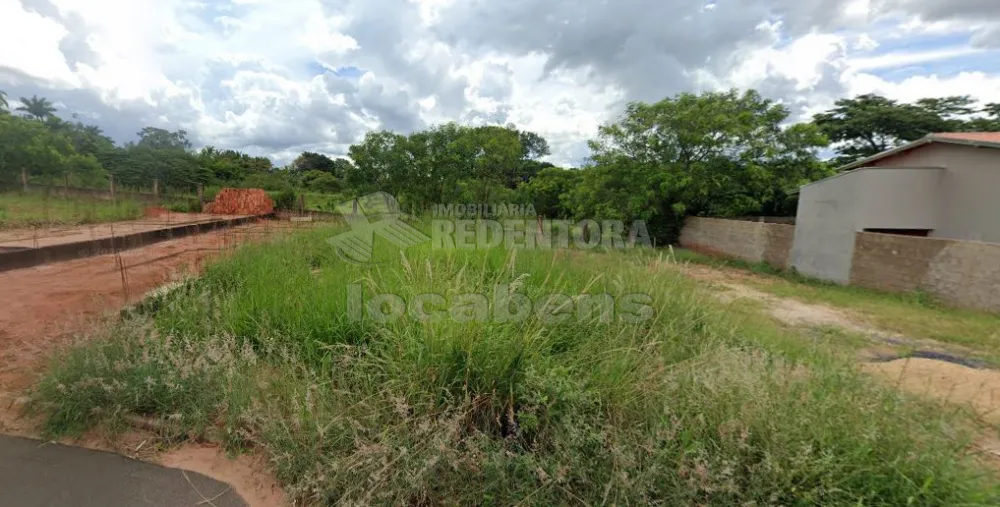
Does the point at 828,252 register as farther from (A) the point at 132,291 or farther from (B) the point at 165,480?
(A) the point at 132,291

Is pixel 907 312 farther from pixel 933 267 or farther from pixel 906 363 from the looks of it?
pixel 906 363

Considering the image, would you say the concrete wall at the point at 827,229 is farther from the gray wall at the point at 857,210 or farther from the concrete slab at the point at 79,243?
the concrete slab at the point at 79,243

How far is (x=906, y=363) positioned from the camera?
231 centimetres

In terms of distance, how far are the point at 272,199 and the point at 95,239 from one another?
36.3ft

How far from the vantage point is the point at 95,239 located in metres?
7.47

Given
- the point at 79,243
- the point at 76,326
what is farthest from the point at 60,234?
the point at 76,326

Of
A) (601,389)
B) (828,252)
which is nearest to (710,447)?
(601,389)

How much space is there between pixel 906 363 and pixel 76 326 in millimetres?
5567

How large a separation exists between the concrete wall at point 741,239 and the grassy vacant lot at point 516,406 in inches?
357

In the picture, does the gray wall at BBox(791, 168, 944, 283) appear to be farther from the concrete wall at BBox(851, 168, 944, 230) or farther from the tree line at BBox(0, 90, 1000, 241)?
the tree line at BBox(0, 90, 1000, 241)

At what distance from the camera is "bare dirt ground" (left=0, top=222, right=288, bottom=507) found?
2096 mm

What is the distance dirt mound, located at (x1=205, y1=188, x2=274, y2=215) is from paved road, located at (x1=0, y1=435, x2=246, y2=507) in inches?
634

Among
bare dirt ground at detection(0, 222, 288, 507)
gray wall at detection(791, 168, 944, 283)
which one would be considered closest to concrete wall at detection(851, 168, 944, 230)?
gray wall at detection(791, 168, 944, 283)

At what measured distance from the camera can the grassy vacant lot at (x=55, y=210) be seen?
30.9 ft
